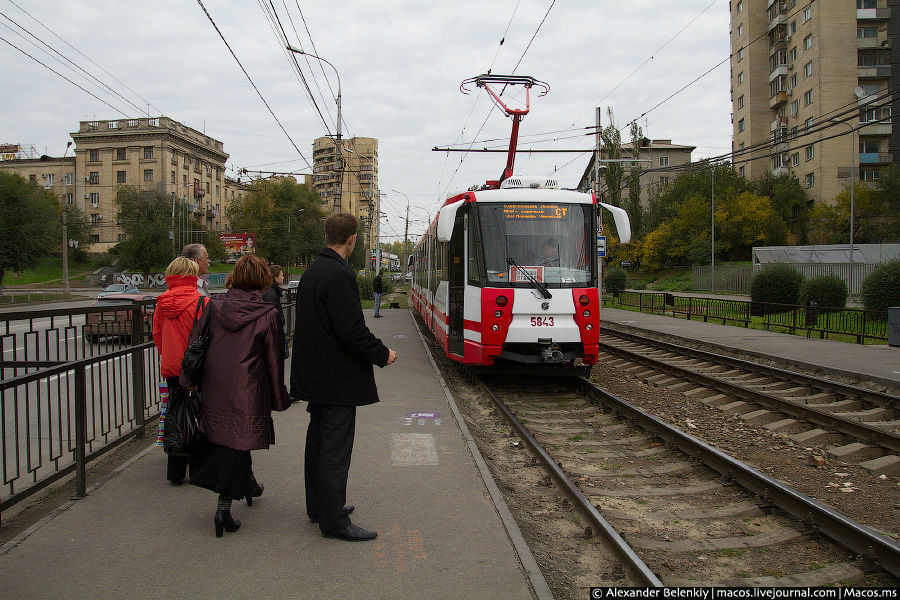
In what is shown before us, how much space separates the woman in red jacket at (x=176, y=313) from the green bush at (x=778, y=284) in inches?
898

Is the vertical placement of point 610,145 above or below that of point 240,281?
above

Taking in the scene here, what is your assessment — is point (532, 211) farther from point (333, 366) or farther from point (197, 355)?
point (197, 355)

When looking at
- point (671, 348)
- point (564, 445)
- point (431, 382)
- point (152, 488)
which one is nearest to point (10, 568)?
point (152, 488)

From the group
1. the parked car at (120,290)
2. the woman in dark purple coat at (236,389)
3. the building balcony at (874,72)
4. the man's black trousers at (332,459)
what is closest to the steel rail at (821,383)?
the man's black trousers at (332,459)

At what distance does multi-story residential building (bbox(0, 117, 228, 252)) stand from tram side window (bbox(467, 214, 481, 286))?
68721mm

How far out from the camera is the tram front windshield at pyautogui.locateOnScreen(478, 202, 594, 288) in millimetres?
9492

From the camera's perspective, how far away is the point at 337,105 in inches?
853

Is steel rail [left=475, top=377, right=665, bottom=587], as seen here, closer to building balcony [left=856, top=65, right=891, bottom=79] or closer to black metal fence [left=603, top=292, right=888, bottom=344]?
black metal fence [left=603, top=292, right=888, bottom=344]

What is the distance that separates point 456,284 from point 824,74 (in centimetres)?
5585

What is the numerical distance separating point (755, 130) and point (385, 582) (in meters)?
71.9

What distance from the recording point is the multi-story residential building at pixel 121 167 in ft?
242

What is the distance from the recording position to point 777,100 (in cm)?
5916

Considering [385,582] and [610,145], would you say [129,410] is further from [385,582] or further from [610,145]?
[610,145]

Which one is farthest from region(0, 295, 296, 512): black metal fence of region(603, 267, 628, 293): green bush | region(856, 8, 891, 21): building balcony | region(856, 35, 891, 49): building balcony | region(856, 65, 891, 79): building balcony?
region(856, 8, 891, 21): building balcony
